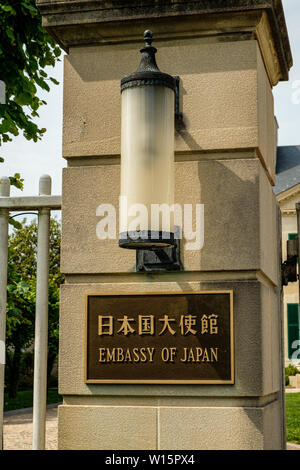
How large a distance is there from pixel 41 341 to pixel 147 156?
126 centimetres

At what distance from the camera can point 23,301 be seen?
6.24 meters

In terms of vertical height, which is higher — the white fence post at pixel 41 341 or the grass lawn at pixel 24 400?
the white fence post at pixel 41 341

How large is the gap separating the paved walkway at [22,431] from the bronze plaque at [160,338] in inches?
250

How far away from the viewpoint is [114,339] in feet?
10.3

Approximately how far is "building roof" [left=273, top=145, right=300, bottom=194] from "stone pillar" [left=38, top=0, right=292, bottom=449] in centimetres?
2382

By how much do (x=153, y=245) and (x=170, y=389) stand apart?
71 centimetres

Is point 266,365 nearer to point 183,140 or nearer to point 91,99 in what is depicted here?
point 183,140

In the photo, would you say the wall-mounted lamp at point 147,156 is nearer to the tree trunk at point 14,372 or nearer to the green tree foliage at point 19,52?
the green tree foliage at point 19,52

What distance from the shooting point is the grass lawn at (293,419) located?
8828mm

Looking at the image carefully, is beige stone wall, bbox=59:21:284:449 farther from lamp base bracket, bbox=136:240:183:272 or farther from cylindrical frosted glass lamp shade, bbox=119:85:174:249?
cylindrical frosted glass lamp shade, bbox=119:85:174:249

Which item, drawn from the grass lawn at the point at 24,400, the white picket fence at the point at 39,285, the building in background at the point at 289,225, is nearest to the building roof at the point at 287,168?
the building in background at the point at 289,225

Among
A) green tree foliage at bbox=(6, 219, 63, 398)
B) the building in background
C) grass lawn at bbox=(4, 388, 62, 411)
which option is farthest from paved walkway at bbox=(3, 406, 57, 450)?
the building in background

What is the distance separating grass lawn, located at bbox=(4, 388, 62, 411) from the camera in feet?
50.3

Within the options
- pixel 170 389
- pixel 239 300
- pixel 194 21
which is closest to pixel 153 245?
pixel 239 300
